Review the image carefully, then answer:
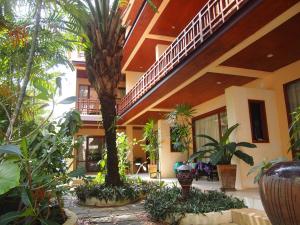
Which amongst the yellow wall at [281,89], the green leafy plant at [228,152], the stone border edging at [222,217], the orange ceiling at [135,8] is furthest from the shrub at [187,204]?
the orange ceiling at [135,8]

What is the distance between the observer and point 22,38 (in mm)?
4566

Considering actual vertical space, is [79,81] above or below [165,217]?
above

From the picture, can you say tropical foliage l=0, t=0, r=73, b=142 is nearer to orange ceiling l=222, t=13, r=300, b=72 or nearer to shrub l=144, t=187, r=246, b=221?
shrub l=144, t=187, r=246, b=221

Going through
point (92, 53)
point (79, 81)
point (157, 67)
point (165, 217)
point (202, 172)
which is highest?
point (79, 81)

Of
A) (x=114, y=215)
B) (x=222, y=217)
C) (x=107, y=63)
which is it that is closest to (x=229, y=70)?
(x=107, y=63)

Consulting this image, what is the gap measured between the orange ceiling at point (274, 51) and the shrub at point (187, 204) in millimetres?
3387

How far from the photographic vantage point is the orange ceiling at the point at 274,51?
557 cm

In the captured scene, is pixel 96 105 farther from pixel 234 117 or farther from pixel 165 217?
pixel 165 217

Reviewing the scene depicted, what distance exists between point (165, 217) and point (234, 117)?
154 inches

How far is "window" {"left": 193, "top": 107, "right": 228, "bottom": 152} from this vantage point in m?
10.6

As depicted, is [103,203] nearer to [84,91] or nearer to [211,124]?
[211,124]

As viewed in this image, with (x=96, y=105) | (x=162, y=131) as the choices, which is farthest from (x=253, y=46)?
(x=96, y=105)

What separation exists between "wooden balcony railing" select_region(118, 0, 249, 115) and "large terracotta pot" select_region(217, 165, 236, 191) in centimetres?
322

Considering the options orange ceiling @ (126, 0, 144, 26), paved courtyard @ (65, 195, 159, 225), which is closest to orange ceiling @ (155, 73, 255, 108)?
paved courtyard @ (65, 195, 159, 225)
